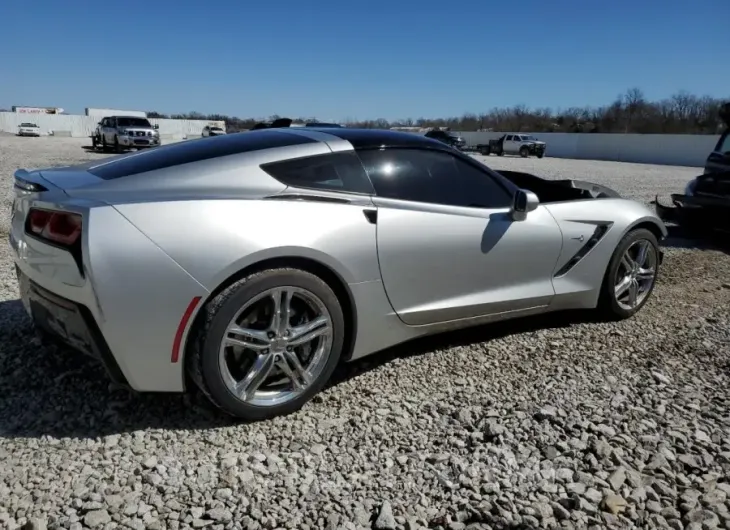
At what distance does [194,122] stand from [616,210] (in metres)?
79.7

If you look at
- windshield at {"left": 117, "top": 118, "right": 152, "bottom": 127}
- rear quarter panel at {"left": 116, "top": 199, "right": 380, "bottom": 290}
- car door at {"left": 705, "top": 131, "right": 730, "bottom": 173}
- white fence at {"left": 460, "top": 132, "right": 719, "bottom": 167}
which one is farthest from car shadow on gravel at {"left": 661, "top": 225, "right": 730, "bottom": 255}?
white fence at {"left": 460, "top": 132, "right": 719, "bottom": 167}

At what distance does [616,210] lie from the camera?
4.18 metres

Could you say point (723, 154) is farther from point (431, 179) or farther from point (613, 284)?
point (431, 179)

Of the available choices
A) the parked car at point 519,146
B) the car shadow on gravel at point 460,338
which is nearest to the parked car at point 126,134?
the car shadow on gravel at point 460,338

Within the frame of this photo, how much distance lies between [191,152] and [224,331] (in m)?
1.14

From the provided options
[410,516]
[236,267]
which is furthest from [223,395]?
[410,516]

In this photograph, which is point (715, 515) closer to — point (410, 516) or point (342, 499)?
A: point (410, 516)

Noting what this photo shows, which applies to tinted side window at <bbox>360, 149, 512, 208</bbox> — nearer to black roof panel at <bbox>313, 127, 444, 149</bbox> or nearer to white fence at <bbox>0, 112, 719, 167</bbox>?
black roof panel at <bbox>313, 127, 444, 149</bbox>

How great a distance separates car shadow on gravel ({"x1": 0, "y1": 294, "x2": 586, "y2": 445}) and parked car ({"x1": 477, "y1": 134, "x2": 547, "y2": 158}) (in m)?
39.9

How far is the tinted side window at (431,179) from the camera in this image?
317cm

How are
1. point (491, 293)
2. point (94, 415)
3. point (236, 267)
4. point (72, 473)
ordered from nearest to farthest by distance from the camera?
point (72, 473) < point (236, 267) < point (94, 415) < point (491, 293)

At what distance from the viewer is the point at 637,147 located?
42312mm

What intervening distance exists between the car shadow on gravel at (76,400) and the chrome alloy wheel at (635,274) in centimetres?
187

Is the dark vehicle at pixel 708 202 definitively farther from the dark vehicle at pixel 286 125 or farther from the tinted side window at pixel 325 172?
the tinted side window at pixel 325 172
